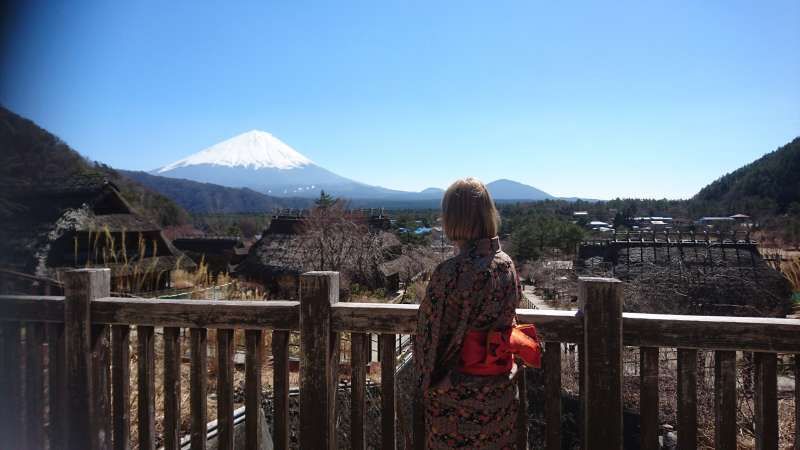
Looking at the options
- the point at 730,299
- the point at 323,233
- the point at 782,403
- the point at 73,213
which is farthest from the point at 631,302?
the point at 73,213

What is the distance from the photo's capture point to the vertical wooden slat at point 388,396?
2.28 metres

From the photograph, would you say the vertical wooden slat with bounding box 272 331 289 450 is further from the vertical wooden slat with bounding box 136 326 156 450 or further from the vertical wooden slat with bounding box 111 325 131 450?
the vertical wooden slat with bounding box 111 325 131 450

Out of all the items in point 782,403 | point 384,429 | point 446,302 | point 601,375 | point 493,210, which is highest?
point 493,210

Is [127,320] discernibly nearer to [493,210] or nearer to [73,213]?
[493,210]

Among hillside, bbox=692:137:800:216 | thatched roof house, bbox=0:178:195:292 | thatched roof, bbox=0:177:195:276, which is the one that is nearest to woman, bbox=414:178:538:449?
thatched roof house, bbox=0:178:195:292

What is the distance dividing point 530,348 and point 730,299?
385 inches

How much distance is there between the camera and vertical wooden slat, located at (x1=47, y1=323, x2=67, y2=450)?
2.56 metres

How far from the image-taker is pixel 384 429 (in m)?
2.29

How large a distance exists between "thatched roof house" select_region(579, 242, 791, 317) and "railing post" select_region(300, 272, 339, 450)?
23.3ft

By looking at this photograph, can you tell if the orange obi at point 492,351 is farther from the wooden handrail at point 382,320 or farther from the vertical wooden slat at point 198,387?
the vertical wooden slat at point 198,387

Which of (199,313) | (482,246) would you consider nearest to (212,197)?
(199,313)

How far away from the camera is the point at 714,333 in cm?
205

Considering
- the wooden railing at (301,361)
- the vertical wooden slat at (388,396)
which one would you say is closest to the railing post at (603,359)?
the wooden railing at (301,361)

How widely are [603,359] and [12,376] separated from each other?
3.10 metres
